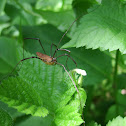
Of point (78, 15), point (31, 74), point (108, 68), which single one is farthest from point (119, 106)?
point (31, 74)

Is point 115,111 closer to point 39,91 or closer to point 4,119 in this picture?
point 39,91

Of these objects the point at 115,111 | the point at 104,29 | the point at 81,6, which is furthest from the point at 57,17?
the point at 115,111

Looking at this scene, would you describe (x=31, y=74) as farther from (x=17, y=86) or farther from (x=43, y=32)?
(x=43, y=32)

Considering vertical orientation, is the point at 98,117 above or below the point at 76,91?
below

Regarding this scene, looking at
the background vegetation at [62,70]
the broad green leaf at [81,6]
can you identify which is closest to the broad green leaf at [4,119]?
the background vegetation at [62,70]

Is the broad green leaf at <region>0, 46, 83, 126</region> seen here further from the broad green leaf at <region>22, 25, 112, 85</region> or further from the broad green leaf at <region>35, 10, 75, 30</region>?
the broad green leaf at <region>35, 10, 75, 30</region>

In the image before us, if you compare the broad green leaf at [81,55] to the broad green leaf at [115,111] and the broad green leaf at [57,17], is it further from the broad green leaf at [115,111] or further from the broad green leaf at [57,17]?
the broad green leaf at [115,111]

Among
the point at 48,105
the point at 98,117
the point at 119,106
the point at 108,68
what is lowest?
the point at 98,117
